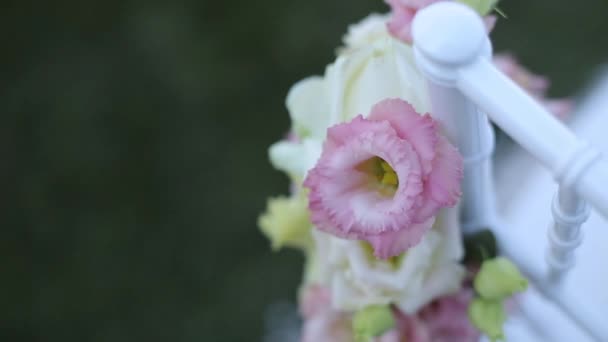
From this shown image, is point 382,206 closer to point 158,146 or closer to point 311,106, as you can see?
point 311,106

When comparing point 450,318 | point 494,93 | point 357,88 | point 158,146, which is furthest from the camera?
point 158,146

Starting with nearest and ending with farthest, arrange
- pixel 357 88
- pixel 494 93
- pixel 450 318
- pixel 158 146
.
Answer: pixel 494 93
pixel 357 88
pixel 450 318
pixel 158 146

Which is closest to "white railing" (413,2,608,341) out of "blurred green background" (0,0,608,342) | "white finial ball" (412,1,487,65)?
"white finial ball" (412,1,487,65)

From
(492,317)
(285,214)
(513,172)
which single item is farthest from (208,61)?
(492,317)

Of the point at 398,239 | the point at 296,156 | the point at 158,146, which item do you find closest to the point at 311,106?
the point at 296,156

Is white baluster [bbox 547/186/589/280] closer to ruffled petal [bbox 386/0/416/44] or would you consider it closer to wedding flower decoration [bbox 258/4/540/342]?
wedding flower decoration [bbox 258/4/540/342]

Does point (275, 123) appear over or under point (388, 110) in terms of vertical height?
over

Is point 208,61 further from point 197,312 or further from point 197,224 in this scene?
point 197,312
